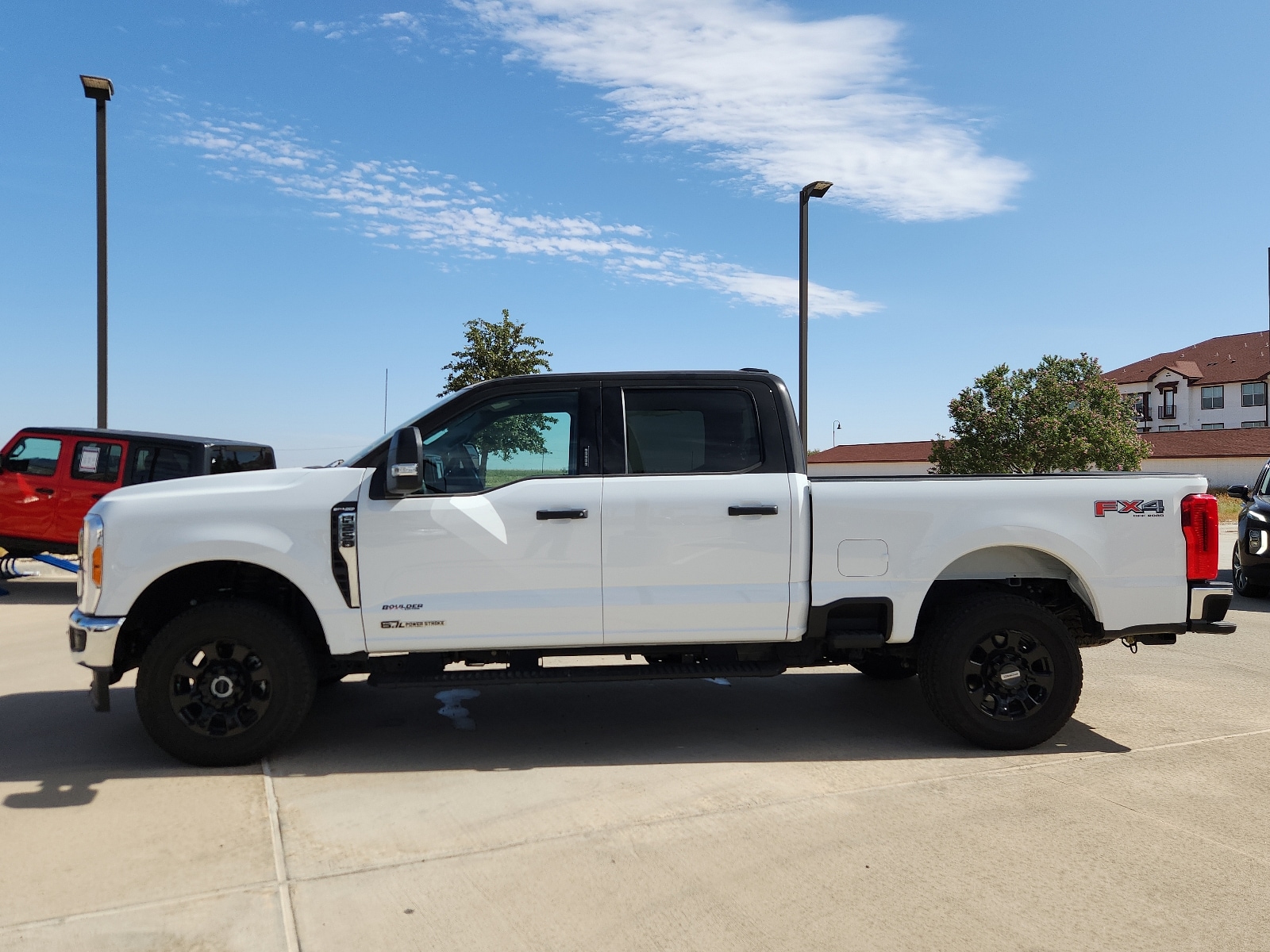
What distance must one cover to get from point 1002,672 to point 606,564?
2.20 m

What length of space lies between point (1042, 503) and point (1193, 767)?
59.3 inches

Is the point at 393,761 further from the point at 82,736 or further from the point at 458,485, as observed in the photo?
the point at 82,736

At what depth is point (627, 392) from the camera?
5301 mm

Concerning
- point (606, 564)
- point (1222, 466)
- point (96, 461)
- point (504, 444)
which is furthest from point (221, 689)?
point (1222, 466)

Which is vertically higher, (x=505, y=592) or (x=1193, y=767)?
(x=505, y=592)

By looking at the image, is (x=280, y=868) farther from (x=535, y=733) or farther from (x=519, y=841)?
(x=535, y=733)

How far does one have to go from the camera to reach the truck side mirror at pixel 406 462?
15.5 ft

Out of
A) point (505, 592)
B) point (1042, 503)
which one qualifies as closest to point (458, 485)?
point (505, 592)

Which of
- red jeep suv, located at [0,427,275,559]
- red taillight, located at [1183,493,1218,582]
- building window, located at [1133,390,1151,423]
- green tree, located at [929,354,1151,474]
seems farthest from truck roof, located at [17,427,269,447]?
building window, located at [1133,390,1151,423]

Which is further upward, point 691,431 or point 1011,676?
point 691,431

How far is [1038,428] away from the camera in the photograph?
44281 millimetres

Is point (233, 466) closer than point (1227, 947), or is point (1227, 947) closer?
point (1227, 947)

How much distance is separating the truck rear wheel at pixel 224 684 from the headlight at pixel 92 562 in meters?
0.41

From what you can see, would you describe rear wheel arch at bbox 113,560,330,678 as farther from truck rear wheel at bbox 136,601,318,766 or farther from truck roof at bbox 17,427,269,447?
truck roof at bbox 17,427,269,447
